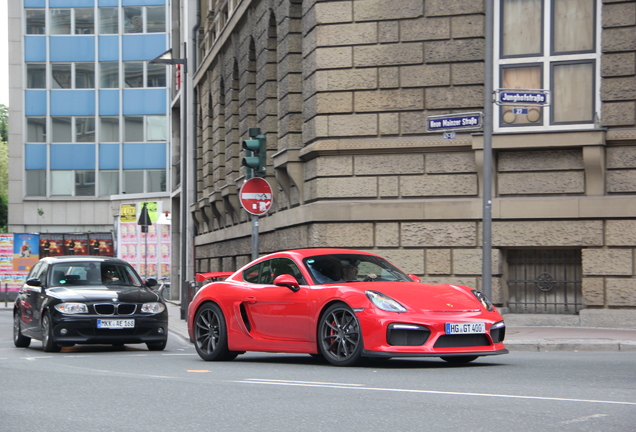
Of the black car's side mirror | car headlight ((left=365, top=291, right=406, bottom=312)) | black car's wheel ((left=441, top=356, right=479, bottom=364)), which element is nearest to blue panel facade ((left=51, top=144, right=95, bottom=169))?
the black car's side mirror

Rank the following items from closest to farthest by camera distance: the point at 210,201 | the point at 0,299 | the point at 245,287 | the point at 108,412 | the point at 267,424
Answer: the point at 267,424 < the point at 108,412 < the point at 245,287 < the point at 210,201 < the point at 0,299

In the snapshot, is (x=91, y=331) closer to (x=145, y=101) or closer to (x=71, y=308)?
(x=71, y=308)

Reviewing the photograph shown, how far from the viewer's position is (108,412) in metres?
7.97

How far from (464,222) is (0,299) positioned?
87.8 feet

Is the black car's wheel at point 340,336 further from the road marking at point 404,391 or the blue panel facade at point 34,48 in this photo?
the blue panel facade at point 34,48

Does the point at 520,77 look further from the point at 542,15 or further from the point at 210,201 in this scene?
the point at 210,201

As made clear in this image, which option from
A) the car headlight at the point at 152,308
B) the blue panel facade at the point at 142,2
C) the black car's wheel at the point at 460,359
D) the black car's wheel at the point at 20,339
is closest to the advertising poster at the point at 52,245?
the blue panel facade at the point at 142,2

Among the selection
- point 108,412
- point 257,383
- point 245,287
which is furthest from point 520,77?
point 108,412

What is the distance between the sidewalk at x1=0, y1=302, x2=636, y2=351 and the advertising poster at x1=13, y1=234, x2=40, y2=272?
2525cm

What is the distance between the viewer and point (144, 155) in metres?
62.6

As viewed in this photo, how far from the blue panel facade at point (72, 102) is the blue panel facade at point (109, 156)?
210 cm

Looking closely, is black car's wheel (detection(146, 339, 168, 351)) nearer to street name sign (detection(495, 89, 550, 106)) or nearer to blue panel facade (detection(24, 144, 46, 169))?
street name sign (detection(495, 89, 550, 106))

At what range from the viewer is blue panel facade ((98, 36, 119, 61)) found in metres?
62.4

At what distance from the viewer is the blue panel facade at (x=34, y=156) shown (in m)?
62.1
